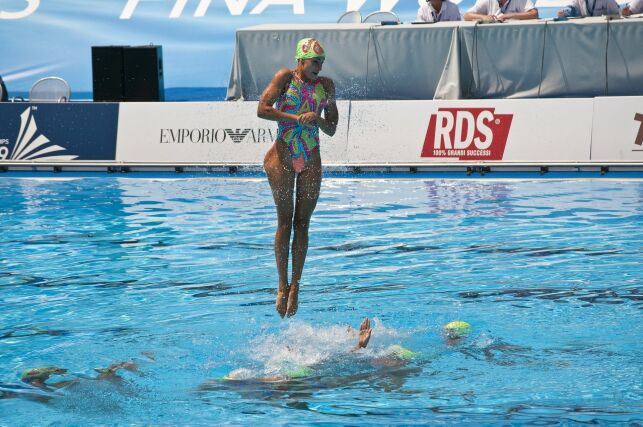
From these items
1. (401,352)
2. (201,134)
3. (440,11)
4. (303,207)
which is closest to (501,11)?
(440,11)

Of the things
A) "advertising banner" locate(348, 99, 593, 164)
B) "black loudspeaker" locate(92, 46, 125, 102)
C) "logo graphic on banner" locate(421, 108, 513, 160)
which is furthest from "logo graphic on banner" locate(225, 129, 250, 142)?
"logo graphic on banner" locate(421, 108, 513, 160)

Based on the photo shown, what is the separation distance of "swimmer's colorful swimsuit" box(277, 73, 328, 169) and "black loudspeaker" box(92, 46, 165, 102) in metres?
10.7

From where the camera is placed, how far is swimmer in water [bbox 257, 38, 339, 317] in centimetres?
657

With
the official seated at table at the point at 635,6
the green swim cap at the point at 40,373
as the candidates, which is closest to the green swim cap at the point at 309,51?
the green swim cap at the point at 40,373

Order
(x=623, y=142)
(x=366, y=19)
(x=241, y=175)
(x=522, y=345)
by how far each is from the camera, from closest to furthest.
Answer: (x=522, y=345) < (x=623, y=142) < (x=241, y=175) < (x=366, y=19)

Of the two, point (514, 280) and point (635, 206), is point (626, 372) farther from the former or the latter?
point (635, 206)

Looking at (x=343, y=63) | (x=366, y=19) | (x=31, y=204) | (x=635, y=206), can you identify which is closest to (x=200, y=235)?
(x=31, y=204)

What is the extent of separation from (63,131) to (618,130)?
9769mm

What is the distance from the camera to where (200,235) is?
10914mm

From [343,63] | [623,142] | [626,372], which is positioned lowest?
[626,372]

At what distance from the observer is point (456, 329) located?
Answer: 697 cm

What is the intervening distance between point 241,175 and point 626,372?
36.0 feet

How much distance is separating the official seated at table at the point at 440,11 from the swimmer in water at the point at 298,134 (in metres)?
10.8

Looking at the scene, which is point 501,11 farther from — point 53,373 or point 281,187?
point 53,373
